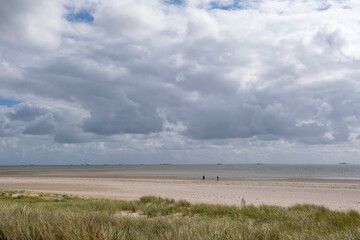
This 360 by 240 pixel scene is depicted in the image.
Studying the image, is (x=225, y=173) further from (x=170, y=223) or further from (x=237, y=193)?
(x=170, y=223)

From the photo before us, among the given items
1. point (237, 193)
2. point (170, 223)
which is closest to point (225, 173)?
point (237, 193)

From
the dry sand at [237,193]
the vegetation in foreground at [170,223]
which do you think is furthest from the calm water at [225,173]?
the vegetation in foreground at [170,223]

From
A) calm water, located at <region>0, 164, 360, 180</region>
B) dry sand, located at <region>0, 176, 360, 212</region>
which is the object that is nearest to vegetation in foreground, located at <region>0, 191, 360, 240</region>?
dry sand, located at <region>0, 176, 360, 212</region>

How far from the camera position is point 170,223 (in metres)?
6.56

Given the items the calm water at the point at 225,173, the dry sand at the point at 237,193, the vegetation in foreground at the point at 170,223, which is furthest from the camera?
the calm water at the point at 225,173

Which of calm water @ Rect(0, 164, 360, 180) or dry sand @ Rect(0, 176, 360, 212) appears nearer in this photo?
dry sand @ Rect(0, 176, 360, 212)

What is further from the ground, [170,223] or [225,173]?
[170,223]

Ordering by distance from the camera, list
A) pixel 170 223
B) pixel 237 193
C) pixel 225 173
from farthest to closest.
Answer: pixel 225 173
pixel 237 193
pixel 170 223

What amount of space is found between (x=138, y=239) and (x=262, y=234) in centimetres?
234

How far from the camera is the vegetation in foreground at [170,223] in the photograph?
16.1ft

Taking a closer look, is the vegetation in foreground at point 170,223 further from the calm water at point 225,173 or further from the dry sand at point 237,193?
the calm water at point 225,173

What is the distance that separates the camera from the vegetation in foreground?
4920 millimetres

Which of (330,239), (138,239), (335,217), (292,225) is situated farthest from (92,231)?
(335,217)

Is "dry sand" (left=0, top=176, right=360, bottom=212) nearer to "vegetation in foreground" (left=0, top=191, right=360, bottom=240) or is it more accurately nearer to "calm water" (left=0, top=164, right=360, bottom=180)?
"vegetation in foreground" (left=0, top=191, right=360, bottom=240)
